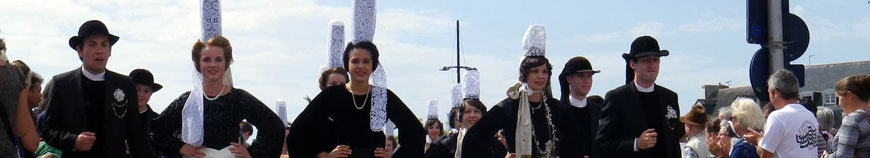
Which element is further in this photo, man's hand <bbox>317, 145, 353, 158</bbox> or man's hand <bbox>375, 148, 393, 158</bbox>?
man's hand <bbox>375, 148, 393, 158</bbox>

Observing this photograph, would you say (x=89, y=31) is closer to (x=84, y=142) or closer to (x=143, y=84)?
(x=84, y=142)

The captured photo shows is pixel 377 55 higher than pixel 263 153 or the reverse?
higher

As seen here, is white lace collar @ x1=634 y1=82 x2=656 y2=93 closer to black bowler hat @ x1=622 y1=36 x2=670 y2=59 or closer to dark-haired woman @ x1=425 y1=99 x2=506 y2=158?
black bowler hat @ x1=622 y1=36 x2=670 y2=59

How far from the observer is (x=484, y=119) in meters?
9.34

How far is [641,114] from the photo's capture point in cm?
874

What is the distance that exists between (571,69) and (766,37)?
1.57 m

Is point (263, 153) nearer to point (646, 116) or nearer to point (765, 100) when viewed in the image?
point (646, 116)

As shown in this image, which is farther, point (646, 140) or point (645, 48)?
point (645, 48)

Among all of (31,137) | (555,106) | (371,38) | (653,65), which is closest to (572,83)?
(555,106)

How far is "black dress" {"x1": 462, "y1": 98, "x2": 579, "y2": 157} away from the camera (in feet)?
30.6

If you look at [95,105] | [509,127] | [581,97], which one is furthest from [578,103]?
[95,105]

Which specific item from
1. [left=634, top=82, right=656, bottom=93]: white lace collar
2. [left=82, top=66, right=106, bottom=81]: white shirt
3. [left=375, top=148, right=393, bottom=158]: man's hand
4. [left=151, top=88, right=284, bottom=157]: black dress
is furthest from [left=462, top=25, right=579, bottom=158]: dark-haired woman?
[left=82, top=66, right=106, bottom=81]: white shirt

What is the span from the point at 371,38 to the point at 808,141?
2997mm

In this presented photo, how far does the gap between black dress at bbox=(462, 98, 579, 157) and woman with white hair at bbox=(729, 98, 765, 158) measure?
1.29m
